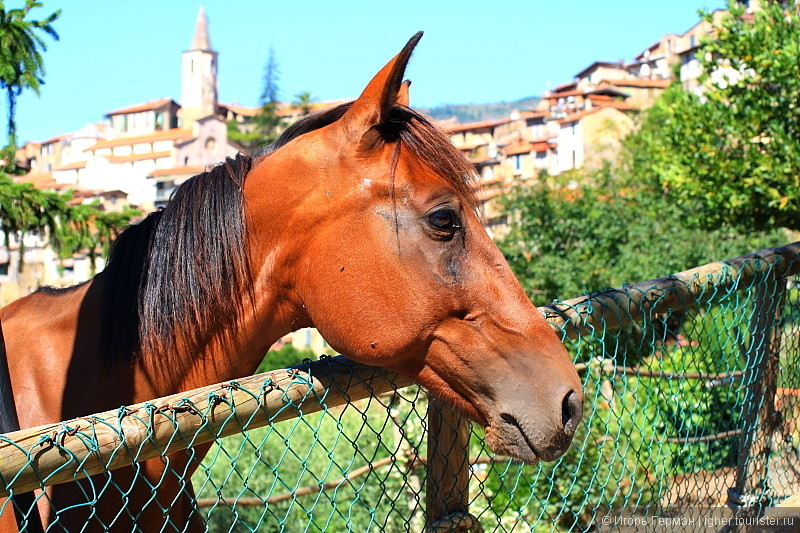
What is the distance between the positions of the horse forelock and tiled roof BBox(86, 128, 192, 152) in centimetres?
7362

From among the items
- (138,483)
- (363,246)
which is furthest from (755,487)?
(138,483)

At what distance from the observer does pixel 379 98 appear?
6.37 ft

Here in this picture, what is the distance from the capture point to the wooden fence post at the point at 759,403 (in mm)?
3252

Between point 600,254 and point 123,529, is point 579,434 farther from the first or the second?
point 600,254

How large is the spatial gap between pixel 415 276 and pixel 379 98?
0.47m

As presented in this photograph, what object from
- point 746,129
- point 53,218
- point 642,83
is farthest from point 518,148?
point 53,218

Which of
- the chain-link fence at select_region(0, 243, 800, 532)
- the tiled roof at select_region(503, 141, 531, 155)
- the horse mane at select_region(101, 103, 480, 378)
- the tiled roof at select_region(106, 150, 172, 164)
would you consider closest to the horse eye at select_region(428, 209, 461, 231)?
the horse mane at select_region(101, 103, 480, 378)

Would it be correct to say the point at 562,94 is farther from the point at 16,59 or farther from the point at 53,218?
the point at 16,59

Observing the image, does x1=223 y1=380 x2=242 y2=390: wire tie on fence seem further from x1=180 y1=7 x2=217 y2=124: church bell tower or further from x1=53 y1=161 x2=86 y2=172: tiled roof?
x1=180 y1=7 x2=217 y2=124: church bell tower

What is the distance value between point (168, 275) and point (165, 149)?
75.8m

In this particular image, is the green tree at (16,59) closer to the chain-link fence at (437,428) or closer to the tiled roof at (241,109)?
the chain-link fence at (437,428)

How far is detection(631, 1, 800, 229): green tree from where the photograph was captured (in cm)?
1055

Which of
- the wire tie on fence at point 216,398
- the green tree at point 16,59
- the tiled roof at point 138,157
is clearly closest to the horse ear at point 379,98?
the wire tie on fence at point 216,398

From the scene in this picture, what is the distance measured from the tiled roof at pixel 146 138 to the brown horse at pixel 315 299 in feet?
241
